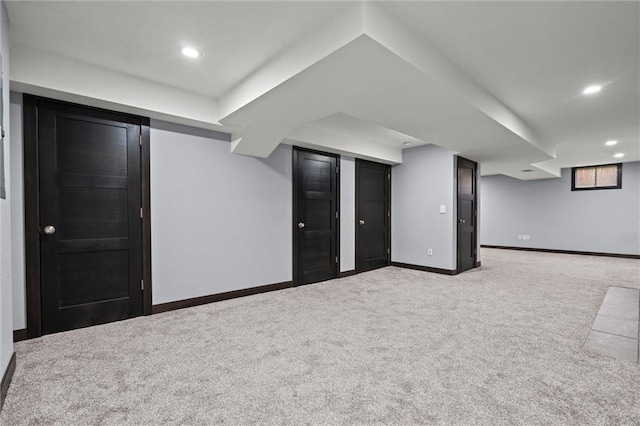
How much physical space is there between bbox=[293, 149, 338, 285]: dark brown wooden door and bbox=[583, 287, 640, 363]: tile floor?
3205 mm

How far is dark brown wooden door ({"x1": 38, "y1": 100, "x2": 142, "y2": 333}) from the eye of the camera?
104 inches

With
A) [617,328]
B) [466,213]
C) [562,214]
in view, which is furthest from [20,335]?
[562,214]

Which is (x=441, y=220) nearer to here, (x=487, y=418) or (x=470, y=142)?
(x=470, y=142)

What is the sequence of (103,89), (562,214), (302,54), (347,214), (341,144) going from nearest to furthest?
1. (302,54)
2. (103,89)
3. (341,144)
4. (347,214)
5. (562,214)

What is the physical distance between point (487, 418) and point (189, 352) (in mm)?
2023

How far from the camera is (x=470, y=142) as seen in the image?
167 inches

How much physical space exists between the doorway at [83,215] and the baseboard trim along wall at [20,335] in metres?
0.03

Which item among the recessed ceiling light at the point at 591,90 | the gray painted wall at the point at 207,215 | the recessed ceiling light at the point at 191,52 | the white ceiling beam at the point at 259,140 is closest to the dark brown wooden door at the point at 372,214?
the gray painted wall at the point at 207,215

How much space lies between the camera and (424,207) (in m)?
5.54

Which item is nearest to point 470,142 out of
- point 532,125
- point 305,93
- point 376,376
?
point 532,125

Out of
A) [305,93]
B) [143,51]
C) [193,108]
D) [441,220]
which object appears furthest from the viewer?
[441,220]

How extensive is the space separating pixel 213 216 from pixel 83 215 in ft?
4.05

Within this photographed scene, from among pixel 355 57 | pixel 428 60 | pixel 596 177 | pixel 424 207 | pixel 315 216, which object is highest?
pixel 428 60

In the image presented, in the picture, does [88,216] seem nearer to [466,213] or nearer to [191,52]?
[191,52]
